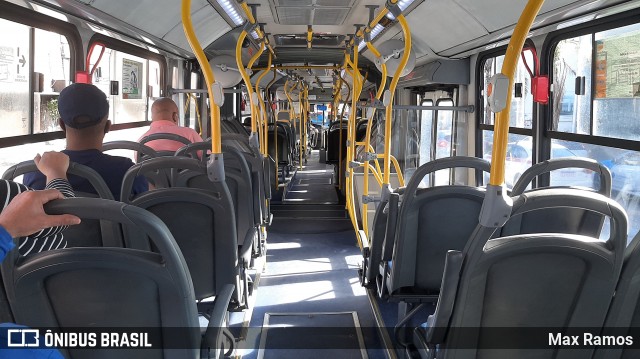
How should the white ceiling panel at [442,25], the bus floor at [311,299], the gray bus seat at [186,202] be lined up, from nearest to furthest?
the gray bus seat at [186,202] < the bus floor at [311,299] < the white ceiling panel at [442,25]

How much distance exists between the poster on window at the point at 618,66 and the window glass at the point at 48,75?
136 inches

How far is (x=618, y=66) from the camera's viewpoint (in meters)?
Result: 3.27

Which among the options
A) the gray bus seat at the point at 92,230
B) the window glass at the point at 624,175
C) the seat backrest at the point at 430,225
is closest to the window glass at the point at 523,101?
the window glass at the point at 624,175

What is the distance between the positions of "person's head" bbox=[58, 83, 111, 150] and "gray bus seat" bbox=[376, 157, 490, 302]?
1468 millimetres

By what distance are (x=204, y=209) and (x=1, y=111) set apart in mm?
1484

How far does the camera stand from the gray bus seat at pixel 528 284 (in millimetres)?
1596

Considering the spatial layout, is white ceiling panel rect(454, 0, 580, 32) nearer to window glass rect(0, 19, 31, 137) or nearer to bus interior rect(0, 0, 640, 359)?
bus interior rect(0, 0, 640, 359)

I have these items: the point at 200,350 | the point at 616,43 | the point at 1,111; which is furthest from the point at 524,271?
the point at 1,111

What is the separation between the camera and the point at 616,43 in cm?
331

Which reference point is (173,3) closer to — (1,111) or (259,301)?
(1,111)

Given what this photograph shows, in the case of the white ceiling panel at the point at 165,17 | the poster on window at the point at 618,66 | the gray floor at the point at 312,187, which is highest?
the white ceiling panel at the point at 165,17

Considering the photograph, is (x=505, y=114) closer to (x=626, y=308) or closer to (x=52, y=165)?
(x=626, y=308)

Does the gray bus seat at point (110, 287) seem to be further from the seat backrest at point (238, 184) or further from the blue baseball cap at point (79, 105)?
the seat backrest at point (238, 184)

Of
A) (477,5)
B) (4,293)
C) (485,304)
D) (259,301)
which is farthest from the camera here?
(259,301)
